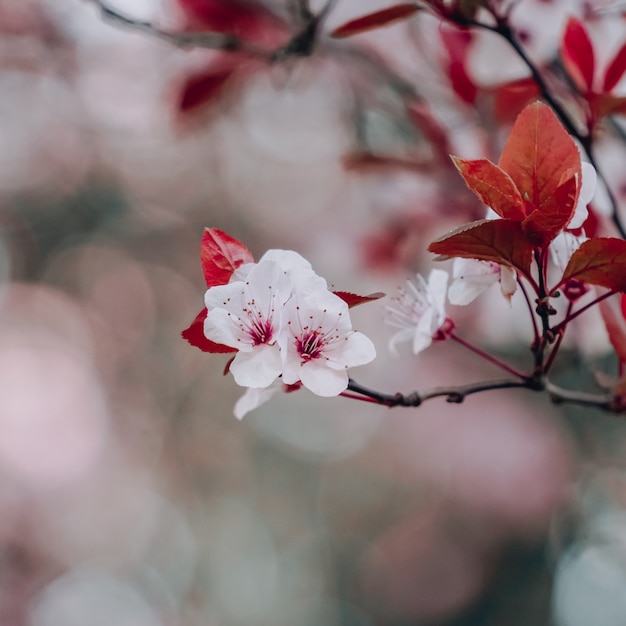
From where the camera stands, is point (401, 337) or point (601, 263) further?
point (401, 337)

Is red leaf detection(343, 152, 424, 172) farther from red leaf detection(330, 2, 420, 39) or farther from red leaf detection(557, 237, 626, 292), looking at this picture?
red leaf detection(557, 237, 626, 292)

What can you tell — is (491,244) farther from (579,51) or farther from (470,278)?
(579,51)

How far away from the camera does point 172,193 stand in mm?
2719

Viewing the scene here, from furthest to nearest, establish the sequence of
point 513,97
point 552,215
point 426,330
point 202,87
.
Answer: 1. point 202,87
2. point 513,97
3. point 426,330
4. point 552,215

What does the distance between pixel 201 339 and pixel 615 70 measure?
1.26ft

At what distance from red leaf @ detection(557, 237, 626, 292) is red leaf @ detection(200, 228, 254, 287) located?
18 centimetres

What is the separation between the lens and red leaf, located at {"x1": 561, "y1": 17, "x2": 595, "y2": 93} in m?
0.47

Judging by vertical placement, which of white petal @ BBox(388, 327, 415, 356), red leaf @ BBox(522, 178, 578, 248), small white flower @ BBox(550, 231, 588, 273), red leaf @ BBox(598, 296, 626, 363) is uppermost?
red leaf @ BBox(522, 178, 578, 248)

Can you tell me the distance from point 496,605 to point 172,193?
2139mm

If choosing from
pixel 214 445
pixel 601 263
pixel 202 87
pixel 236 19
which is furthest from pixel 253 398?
pixel 214 445

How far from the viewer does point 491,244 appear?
32 centimetres

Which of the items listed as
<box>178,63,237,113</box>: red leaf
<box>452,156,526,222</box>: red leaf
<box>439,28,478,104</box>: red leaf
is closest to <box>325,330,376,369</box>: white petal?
<box>452,156,526,222</box>: red leaf

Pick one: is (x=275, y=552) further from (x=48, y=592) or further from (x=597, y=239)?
(x=597, y=239)

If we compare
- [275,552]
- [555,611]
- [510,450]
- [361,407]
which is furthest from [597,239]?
[275,552]
